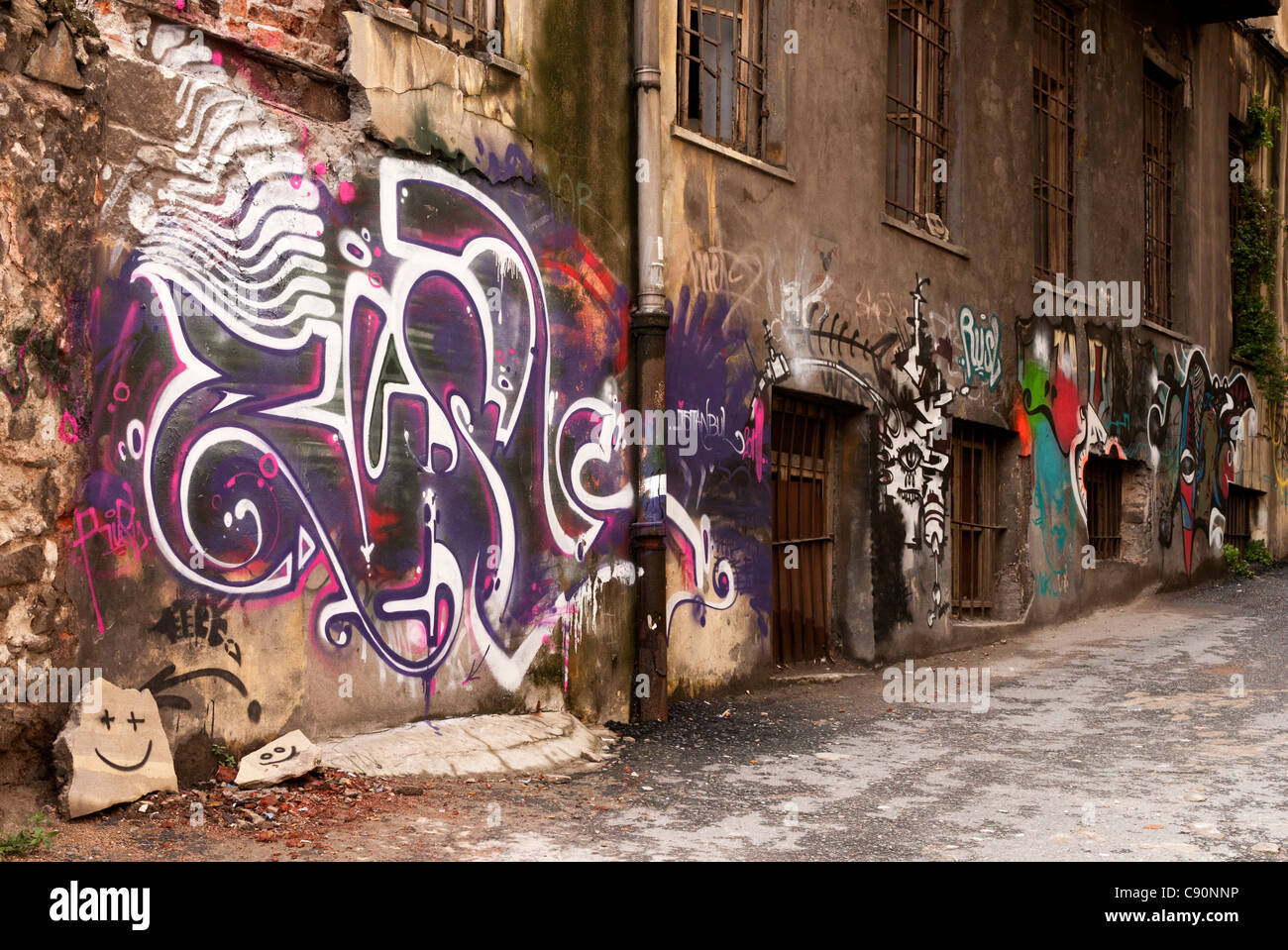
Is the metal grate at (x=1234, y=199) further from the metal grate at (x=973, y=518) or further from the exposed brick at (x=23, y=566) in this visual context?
A: the exposed brick at (x=23, y=566)

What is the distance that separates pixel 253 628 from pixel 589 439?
2271 millimetres

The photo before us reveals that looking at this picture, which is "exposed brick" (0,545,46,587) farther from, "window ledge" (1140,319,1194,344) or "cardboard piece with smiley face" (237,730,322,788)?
"window ledge" (1140,319,1194,344)

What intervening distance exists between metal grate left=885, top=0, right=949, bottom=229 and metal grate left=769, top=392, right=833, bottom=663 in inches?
79.3

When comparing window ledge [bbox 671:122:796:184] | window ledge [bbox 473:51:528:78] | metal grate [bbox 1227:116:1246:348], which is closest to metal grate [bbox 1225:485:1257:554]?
metal grate [bbox 1227:116:1246:348]

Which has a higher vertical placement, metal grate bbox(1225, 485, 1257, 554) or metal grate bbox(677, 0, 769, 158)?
metal grate bbox(677, 0, 769, 158)

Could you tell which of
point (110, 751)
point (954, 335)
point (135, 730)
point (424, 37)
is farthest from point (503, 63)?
point (954, 335)

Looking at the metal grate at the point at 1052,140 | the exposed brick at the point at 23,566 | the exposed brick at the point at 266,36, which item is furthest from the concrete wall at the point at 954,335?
the exposed brick at the point at 23,566

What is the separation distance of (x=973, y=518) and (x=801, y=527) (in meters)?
2.51

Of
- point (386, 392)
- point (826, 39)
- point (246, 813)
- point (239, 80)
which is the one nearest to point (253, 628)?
point (246, 813)

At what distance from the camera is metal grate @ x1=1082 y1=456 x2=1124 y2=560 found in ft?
40.8

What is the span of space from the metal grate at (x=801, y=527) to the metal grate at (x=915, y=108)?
2015 mm

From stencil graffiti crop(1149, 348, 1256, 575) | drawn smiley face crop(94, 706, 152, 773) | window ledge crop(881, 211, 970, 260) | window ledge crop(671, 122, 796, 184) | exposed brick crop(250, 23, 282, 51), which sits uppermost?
window ledge crop(671, 122, 796, 184)

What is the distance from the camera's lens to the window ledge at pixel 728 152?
754cm
